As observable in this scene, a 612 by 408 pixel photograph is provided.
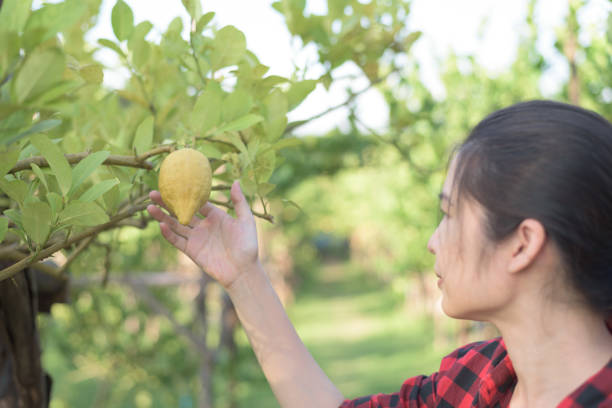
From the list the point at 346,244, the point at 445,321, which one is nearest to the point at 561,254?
the point at 445,321

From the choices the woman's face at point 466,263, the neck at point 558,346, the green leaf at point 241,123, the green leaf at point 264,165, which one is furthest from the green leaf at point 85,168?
the neck at point 558,346

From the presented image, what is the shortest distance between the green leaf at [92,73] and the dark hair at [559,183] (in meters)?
0.70

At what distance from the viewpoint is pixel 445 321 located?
12.0m

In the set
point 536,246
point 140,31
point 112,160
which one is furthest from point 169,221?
point 536,246

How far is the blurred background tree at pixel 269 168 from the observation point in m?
1.26

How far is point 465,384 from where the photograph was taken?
4.27 feet

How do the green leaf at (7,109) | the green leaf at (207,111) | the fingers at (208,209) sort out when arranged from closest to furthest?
the green leaf at (7,109) → the green leaf at (207,111) → the fingers at (208,209)

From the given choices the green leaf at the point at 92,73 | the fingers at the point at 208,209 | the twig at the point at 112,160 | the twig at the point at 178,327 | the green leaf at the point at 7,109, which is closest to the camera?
the green leaf at the point at 7,109

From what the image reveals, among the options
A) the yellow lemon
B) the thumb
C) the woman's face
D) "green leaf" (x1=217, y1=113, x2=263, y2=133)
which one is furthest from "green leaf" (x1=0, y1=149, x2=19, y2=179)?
the woman's face

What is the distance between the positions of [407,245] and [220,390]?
408cm

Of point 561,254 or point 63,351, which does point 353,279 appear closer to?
point 63,351

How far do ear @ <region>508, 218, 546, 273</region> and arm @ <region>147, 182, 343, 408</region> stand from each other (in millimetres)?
501

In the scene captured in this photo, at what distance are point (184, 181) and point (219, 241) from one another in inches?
13.1

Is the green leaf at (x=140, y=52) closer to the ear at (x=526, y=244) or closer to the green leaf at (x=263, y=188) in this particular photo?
the green leaf at (x=263, y=188)
